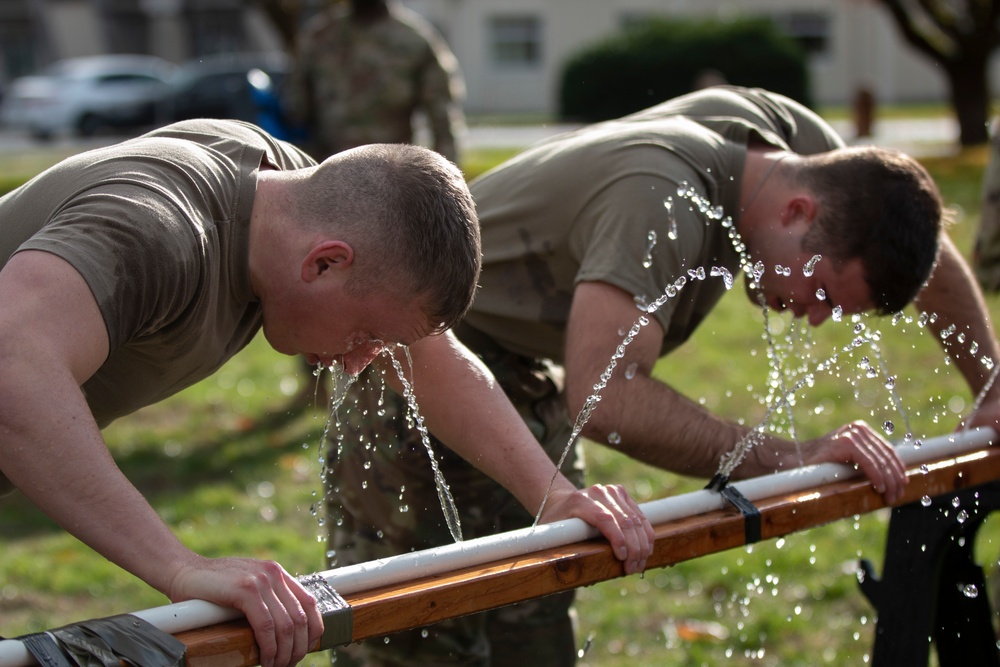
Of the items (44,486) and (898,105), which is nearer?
(44,486)

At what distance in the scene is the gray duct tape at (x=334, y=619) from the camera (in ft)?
5.80

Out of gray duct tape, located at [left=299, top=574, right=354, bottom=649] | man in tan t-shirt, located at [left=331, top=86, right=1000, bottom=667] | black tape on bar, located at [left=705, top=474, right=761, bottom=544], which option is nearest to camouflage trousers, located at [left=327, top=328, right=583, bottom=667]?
man in tan t-shirt, located at [left=331, top=86, right=1000, bottom=667]

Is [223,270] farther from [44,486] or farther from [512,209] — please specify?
[512,209]

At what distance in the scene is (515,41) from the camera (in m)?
36.6

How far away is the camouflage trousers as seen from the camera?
9.95 feet

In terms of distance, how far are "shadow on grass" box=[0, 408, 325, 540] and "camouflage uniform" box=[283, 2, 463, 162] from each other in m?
1.71

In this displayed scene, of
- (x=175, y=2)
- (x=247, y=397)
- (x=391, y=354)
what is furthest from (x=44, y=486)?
(x=175, y=2)

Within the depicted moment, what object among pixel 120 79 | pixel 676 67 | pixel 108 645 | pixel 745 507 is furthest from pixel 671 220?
pixel 120 79

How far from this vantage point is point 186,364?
217 centimetres

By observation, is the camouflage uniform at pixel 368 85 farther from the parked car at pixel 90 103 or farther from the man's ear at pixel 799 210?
the parked car at pixel 90 103

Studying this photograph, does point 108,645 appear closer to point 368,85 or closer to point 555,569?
point 555,569

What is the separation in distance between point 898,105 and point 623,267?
1335 inches

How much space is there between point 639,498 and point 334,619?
3460mm

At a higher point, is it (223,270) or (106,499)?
(223,270)
